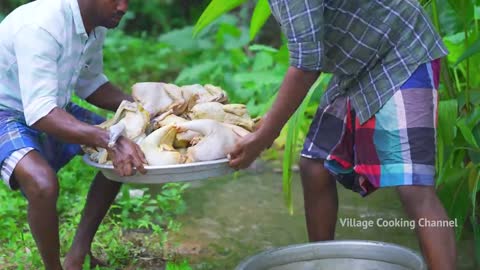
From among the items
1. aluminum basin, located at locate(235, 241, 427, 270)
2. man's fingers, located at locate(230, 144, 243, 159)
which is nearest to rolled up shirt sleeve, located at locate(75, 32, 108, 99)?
man's fingers, located at locate(230, 144, 243, 159)

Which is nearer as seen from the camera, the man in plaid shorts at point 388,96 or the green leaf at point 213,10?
the man in plaid shorts at point 388,96

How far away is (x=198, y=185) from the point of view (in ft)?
16.4

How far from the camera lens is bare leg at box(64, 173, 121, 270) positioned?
3543 millimetres

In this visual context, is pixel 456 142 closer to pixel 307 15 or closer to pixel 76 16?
pixel 307 15

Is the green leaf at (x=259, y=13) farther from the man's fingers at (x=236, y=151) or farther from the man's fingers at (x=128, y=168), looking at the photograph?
the man's fingers at (x=128, y=168)

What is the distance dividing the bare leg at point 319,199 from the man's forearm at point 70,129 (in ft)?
2.52

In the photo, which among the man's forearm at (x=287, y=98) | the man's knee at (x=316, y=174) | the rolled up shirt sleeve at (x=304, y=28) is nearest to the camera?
the rolled up shirt sleeve at (x=304, y=28)

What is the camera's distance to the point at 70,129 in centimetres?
306

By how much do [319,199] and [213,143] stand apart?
0.59 meters

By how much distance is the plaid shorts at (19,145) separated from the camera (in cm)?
322

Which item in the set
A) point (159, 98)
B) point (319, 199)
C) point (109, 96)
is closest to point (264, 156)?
point (109, 96)

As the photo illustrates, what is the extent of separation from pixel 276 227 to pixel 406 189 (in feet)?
4.57

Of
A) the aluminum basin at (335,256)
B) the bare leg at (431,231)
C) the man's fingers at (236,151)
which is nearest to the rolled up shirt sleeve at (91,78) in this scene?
the man's fingers at (236,151)

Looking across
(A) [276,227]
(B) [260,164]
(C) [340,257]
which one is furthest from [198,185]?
(C) [340,257]
